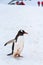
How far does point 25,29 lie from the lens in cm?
421

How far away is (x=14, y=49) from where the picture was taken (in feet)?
8.27

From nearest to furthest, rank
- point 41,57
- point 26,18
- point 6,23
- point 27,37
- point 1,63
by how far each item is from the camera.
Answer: point 1,63
point 41,57
point 27,37
point 6,23
point 26,18

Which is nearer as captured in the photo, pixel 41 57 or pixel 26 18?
pixel 41 57

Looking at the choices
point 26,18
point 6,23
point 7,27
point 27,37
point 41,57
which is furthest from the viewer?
point 26,18

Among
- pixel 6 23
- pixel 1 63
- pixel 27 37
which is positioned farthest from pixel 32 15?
pixel 1 63

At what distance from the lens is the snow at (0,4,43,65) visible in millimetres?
2605

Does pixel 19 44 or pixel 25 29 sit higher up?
pixel 19 44

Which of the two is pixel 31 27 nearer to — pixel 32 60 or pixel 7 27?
pixel 7 27

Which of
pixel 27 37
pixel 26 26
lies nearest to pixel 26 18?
pixel 26 26

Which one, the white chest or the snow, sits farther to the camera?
the snow

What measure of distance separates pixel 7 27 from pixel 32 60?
5.68 ft

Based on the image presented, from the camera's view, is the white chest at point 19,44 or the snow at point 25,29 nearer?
the white chest at point 19,44

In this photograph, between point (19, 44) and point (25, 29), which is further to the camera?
point (25, 29)

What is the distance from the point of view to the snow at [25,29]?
261 cm
